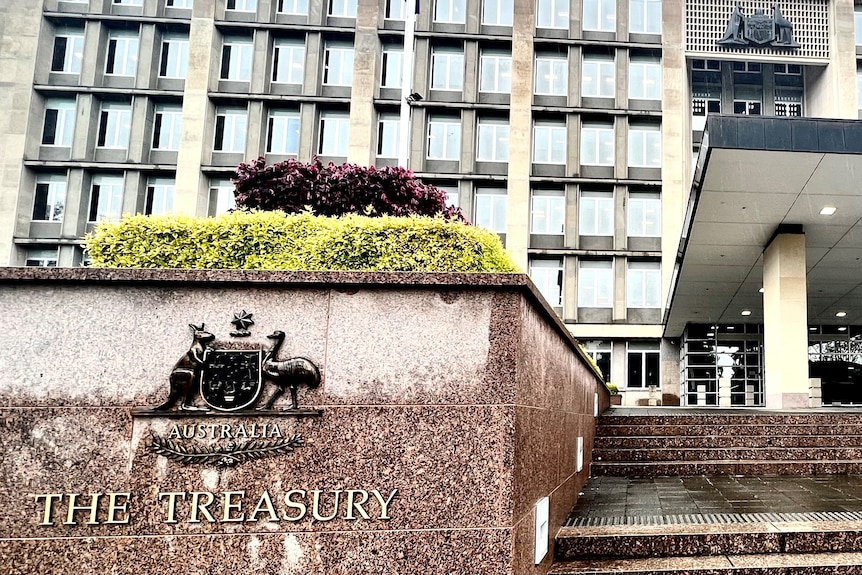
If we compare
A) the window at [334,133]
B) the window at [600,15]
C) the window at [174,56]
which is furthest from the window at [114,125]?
the window at [600,15]

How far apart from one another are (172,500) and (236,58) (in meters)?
34.9

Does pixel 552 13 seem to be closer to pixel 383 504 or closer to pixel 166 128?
pixel 166 128

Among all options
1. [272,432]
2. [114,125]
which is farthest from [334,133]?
→ [272,432]

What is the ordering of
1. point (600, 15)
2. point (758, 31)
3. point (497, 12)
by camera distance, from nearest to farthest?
point (758, 31) < point (497, 12) < point (600, 15)

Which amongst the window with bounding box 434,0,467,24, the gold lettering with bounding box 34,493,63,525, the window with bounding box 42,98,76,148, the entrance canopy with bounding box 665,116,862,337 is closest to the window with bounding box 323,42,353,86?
the window with bounding box 434,0,467,24

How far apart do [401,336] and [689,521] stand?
3248 mm

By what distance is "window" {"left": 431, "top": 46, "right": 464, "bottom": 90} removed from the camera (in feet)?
117

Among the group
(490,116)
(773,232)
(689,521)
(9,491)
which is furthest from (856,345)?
(9,491)

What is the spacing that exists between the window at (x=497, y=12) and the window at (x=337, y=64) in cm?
722

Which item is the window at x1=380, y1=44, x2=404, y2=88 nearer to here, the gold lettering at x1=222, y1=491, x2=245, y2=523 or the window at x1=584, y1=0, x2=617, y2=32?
the window at x1=584, y1=0, x2=617, y2=32

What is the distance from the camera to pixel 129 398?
13.2ft

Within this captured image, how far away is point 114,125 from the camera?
34.8 meters

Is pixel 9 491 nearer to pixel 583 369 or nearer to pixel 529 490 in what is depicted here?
pixel 529 490

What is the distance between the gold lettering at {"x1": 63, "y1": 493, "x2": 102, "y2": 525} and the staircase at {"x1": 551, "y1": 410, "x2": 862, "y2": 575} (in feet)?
9.68
